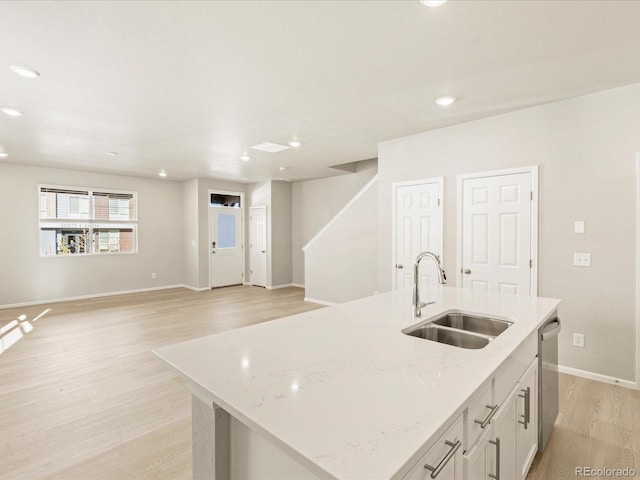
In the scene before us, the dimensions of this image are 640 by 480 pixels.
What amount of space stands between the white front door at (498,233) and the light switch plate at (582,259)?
0.36 m

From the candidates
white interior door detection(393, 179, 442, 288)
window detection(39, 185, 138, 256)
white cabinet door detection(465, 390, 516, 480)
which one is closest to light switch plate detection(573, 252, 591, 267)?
white interior door detection(393, 179, 442, 288)

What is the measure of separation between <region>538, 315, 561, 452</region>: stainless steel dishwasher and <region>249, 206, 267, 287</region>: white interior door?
667 cm

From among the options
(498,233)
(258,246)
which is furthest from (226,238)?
(498,233)

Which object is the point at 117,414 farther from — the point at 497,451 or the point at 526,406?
the point at 526,406

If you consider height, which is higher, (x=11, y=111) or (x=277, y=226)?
(x=11, y=111)

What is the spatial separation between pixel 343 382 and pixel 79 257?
749 centimetres

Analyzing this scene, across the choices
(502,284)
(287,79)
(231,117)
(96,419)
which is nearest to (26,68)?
(231,117)

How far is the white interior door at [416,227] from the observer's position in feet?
13.7

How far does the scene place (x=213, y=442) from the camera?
1093mm

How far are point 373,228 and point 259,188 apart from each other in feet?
12.9

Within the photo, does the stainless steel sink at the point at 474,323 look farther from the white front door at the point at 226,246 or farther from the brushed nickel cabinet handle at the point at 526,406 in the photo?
the white front door at the point at 226,246

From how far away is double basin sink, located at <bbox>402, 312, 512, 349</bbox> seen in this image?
1.78 meters

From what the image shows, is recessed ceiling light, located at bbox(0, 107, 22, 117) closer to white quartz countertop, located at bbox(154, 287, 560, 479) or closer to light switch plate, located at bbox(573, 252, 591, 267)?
white quartz countertop, located at bbox(154, 287, 560, 479)

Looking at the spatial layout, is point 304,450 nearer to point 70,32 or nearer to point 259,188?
point 70,32
